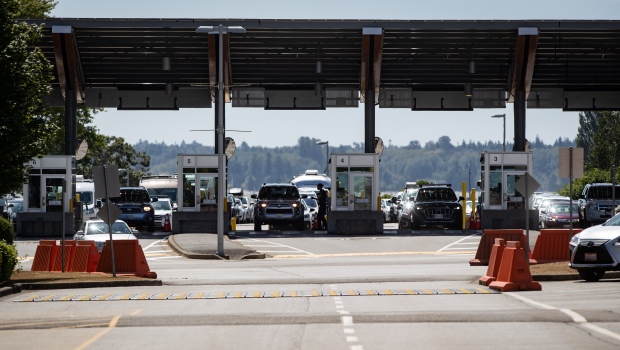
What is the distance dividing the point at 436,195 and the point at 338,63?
7.53 m

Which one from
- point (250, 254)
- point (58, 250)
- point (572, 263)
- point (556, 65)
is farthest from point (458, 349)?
point (556, 65)

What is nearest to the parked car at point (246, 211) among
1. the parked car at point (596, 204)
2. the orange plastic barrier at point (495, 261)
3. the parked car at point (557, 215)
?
the parked car at point (557, 215)

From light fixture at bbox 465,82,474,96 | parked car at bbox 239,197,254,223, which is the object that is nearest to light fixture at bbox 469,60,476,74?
light fixture at bbox 465,82,474,96

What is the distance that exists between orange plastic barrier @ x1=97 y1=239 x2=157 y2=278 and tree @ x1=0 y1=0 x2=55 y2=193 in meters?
3.16

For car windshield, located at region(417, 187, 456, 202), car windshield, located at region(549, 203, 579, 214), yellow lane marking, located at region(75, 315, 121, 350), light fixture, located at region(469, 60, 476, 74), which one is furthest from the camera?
car windshield, located at region(549, 203, 579, 214)

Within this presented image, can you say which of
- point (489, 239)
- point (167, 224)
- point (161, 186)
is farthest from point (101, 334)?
point (161, 186)

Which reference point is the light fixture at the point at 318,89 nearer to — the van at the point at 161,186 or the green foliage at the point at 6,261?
the van at the point at 161,186

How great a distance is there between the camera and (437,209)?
167ft

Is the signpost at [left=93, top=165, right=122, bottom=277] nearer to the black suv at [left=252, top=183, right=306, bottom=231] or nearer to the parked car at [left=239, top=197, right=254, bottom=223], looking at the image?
the black suv at [left=252, top=183, right=306, bottom=231]

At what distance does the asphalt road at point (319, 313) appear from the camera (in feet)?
46.9

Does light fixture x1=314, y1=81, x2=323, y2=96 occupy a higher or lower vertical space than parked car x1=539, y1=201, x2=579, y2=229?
higher

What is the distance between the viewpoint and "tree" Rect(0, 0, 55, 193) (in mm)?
26094

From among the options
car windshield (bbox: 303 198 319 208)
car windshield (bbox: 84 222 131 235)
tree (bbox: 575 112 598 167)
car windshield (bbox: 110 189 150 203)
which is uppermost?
tree (bbox: 575 112 598 167)

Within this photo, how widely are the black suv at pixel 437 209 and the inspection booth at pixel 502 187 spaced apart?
157cm
